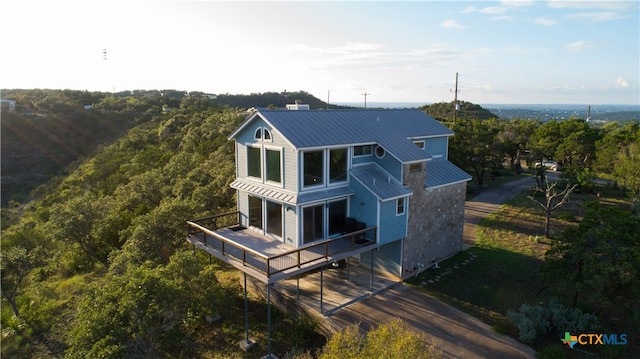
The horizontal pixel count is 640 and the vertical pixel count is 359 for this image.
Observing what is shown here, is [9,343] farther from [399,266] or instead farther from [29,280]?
[399,266]

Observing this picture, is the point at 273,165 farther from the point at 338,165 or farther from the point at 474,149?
the point at 474,149

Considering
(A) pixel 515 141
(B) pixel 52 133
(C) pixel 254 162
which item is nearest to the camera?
(C) pixel 254 162

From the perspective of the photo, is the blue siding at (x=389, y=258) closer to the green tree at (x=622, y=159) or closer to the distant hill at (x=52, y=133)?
the green tree at (x=622, y=159)

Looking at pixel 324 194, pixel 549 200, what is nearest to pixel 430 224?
pixel 324 194

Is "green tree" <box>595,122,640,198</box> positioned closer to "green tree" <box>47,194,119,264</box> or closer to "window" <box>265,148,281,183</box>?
"window" <box>265,148,281,183</box>

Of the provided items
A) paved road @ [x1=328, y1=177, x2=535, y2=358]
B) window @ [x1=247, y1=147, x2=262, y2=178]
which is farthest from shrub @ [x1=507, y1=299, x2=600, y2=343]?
window @ [x1=247, y1=147, x2=262, y2=178]

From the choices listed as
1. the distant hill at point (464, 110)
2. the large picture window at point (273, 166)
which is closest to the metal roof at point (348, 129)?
the large picture window at point (273, 166)

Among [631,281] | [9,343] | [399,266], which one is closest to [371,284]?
[399,266]
